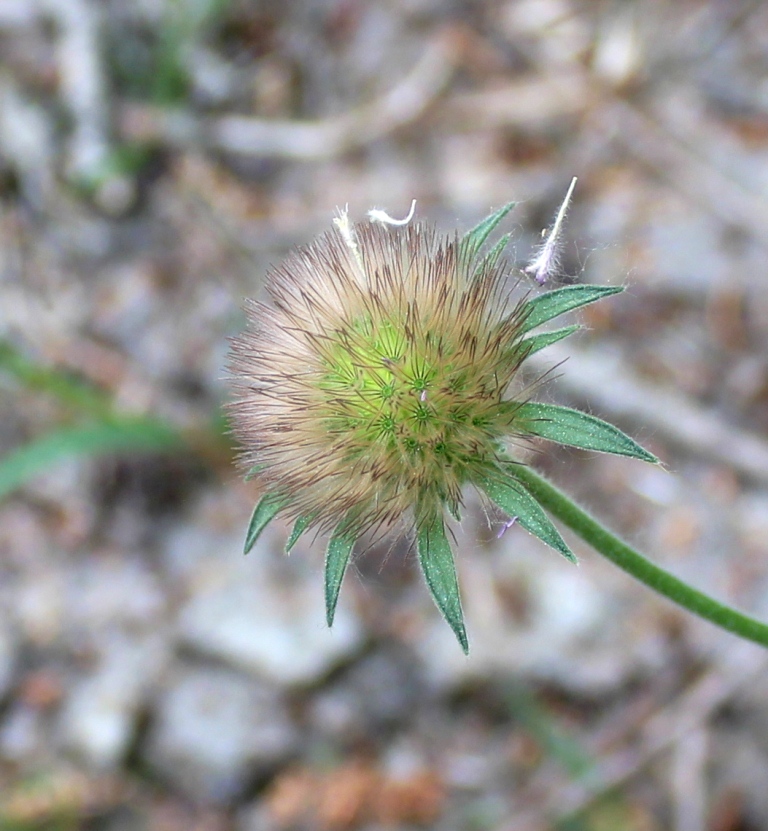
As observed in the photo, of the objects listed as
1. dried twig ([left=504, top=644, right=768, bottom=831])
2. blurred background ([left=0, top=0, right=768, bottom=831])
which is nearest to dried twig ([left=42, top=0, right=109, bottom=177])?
blurred background ([left=0, top=0, right=768, bottom=831])

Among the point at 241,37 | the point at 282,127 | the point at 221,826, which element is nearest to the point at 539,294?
the point at 221,826

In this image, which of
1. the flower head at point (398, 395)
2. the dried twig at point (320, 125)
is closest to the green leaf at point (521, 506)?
the flower head at point (398, 395)

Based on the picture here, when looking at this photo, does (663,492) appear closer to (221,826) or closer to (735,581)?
(735,581)

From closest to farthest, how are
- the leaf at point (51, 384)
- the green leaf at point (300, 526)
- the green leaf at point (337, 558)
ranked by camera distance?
the green leaf at point (337, 558) < the green leaf at point (300, 526) < the leaf at point (51, 384)

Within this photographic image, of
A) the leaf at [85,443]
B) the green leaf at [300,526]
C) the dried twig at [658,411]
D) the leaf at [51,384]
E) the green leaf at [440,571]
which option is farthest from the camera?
the dried twig at [658,411]

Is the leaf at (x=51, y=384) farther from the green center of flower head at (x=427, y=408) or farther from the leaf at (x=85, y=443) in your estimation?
the green center of flower head at (x=427, y=408)

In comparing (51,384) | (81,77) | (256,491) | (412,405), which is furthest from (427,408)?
(81,77)

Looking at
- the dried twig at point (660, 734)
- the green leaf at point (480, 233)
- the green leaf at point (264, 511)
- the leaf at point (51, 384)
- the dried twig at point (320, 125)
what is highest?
the dried twig at point (320, 125)

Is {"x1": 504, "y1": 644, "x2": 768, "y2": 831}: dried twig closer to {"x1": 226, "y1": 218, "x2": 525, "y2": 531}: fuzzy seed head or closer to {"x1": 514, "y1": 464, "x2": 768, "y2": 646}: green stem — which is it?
{"x1": 514, "y1": 464, "x2": 768, "y2": 646}: green stem

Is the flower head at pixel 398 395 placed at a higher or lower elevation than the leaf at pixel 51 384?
lower
